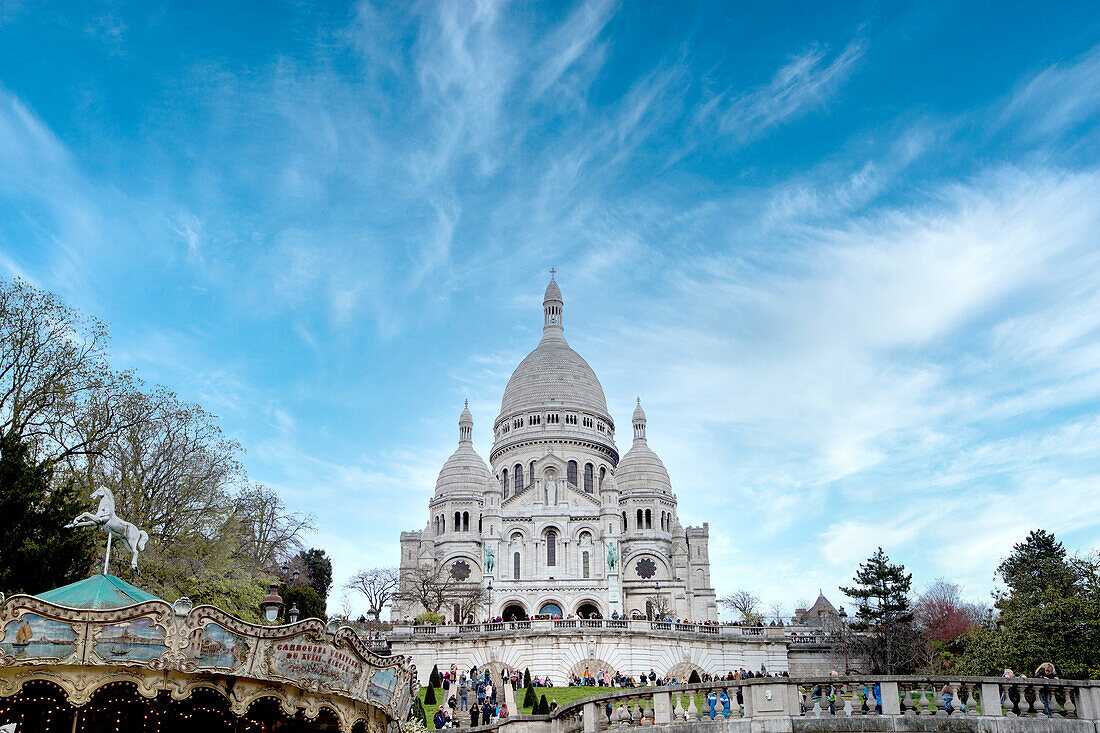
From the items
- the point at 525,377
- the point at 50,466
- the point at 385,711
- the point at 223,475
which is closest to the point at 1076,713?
the point at 385,711

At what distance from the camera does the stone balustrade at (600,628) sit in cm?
4528

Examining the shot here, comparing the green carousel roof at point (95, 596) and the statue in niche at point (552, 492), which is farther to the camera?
the statue in niche at point (552, 492)

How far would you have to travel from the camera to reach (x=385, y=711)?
1816cm

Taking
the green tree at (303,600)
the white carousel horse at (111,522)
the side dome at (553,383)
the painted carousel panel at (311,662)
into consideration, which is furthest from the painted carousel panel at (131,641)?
the side dome at (553,383)

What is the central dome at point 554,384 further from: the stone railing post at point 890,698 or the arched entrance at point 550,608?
the stone railing post at point 890,698

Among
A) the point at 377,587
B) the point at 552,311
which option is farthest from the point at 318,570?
the point at 552,311

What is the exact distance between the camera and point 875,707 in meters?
16.4

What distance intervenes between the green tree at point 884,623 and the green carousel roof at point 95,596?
37.7 metres

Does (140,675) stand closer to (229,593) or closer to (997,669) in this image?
(229,593)

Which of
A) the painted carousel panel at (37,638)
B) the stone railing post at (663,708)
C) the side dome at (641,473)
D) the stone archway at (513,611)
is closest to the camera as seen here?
the painted carousel panel at (37,638)

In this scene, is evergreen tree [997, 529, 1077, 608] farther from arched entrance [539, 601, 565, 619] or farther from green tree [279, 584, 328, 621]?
green tree [279, 584, 328, 621]

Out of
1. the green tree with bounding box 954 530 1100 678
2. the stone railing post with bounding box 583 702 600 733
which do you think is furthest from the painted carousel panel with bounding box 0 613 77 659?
the green tree with bounding box 954 530 1100 678

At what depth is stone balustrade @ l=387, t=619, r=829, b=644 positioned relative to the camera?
4528 centimetres

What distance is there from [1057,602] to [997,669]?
3.06 m
